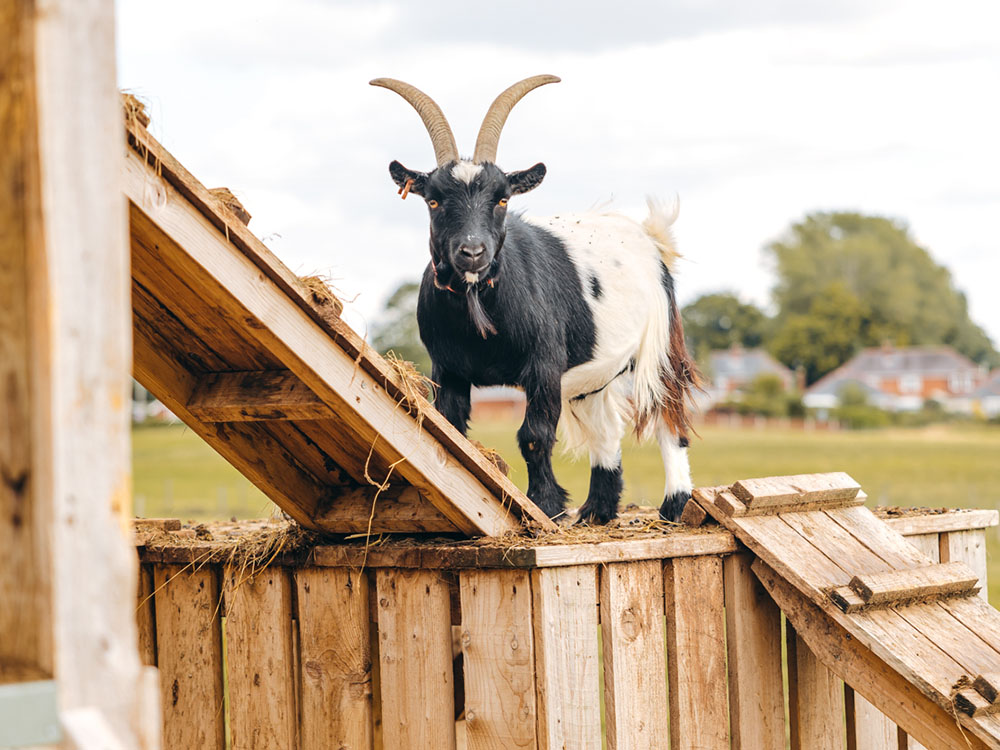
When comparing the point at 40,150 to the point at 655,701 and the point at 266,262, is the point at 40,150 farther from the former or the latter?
the point at 655,701

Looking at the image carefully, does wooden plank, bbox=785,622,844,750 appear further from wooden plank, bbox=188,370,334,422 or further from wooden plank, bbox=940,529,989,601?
wooden plank, bbox=188,370,334,422

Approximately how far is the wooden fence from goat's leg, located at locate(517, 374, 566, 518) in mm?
751

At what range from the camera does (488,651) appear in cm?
410

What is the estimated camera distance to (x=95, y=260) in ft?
6.63

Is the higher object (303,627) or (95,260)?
(95,260)

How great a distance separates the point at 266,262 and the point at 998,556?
69.7 feet

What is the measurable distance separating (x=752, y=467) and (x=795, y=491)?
35190mm

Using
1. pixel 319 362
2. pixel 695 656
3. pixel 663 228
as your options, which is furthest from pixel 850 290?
pixel 319 362

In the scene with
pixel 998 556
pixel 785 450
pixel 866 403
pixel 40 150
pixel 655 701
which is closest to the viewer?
pixel 40 150

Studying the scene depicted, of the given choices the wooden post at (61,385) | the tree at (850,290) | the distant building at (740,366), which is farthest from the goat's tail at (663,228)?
the distant building at (740,366)

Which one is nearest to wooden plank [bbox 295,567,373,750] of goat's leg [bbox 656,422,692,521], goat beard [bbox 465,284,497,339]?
goat beard [bbox 465,284,497,339]

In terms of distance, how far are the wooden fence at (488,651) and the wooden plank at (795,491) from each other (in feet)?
0.79

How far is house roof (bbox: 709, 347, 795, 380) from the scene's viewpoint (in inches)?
3839

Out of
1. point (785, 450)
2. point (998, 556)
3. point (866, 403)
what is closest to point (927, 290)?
point (866, 403)
